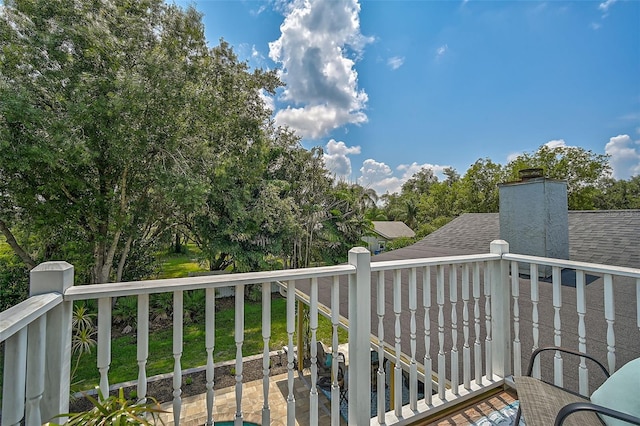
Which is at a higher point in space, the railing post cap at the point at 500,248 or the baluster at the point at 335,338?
the railing post cap at the point at 500,248

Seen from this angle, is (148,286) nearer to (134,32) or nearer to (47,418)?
(47,418)

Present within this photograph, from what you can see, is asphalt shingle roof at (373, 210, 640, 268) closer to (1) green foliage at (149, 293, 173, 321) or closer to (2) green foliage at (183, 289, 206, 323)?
(2) green foliage at (183, 289, 206, 323)

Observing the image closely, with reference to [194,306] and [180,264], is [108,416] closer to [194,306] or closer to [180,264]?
[194,306]

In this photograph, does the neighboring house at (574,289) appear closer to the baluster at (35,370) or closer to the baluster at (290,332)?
the baluster at (290,332)

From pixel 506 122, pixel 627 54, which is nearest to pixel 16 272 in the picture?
pixel 627 54

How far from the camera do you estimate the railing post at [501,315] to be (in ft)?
7.74

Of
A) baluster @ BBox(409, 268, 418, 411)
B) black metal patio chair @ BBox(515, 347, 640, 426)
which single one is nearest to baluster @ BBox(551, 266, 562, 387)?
black metal patio chair @ BBox(515, 347, 640, 426)

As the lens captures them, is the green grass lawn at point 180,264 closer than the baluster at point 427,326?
No

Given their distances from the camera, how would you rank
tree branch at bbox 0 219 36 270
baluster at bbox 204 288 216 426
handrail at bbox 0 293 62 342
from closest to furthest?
handrail at bbox 0 293 62 342 → baluster at bbox 204 288 216 426 → tree branch at bbox 0 219 36 270

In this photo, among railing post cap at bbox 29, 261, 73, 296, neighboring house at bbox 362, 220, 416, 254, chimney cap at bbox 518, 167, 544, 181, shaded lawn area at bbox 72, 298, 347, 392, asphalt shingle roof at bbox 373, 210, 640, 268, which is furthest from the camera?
neighboring house at bbox 362, 220, 416, 254

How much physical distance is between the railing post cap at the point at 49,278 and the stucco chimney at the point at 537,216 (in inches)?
192

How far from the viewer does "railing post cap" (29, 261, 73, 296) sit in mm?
1124

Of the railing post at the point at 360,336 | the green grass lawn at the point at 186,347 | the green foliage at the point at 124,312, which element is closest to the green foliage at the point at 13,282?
the green grass lawn at the point at 186,347

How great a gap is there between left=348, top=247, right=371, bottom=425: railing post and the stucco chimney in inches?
134
